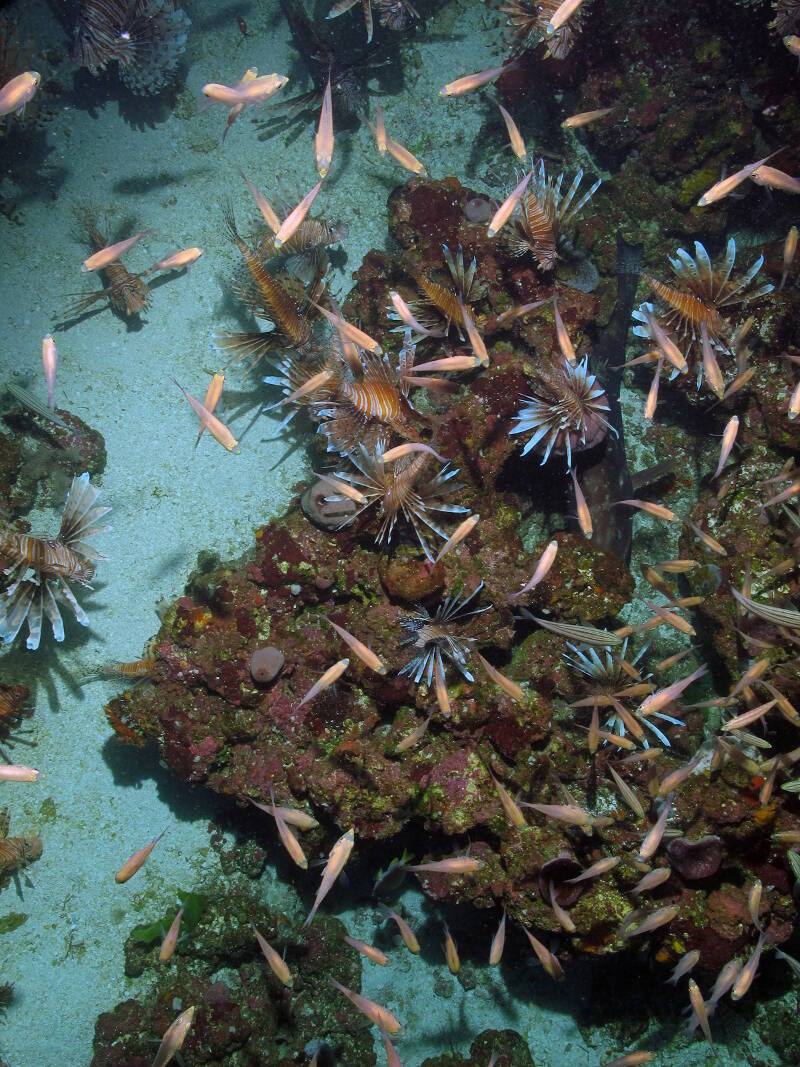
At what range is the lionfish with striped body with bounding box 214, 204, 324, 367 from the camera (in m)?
5.16

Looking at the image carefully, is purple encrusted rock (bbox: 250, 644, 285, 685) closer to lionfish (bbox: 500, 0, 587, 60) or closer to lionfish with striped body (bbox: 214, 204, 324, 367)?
lionfish with striped body (bbox: 214, 204, 324, 367)

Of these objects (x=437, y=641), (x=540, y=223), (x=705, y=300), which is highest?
(x=540, y=223)

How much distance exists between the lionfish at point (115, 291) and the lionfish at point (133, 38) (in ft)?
5.67

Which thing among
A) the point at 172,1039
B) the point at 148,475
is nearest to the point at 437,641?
the point at 172,1039

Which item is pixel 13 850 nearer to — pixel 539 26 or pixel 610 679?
pixel 610 679

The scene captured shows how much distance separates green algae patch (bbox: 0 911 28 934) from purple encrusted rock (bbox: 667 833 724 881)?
5.57m

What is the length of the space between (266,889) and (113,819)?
159 centimetres

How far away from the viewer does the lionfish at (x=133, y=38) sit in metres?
6.44

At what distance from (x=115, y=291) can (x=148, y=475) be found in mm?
1985

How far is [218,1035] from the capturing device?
4871 millimetres

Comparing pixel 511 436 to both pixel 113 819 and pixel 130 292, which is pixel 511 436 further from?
pixel 113 819

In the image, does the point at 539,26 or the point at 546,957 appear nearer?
the point at 546,957

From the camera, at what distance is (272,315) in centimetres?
530

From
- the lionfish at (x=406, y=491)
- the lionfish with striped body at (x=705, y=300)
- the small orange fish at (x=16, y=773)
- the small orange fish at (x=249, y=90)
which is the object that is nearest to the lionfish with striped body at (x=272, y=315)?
the small orange fish at (x=249, y=90)
